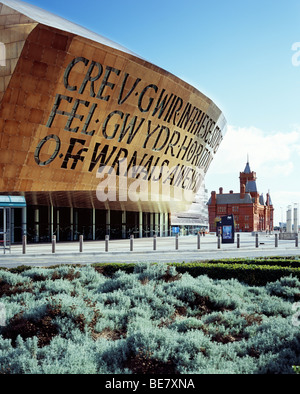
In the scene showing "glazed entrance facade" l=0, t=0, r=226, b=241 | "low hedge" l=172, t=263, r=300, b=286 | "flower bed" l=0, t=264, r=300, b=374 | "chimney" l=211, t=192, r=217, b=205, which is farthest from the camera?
"chimney" l=211, t=192, r=217, b=205

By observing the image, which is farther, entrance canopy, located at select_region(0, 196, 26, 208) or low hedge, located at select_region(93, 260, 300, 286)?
entrance canopy, located at select_region(0, 196, 26, 208)

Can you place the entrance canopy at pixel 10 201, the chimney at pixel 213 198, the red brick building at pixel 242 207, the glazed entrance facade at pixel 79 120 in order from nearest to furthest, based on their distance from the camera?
the glazed entrance facade at pixel 79 120, the entrance canopy at pixel 10 201, the red brick building at pixel 242 207, the chimney at pixel 213 198

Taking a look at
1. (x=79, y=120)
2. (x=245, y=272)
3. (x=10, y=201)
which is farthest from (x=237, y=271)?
(x=79, y=120)

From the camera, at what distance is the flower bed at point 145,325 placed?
216 inches

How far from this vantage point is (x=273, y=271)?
440 inches

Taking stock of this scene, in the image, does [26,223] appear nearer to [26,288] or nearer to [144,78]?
[144,78]

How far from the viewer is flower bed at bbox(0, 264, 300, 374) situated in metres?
5.48

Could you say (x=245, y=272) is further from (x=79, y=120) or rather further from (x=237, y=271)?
(x=79, y=120)

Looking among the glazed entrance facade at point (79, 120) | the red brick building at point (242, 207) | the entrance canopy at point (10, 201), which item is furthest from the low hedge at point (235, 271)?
the red brick building at point (242, 207)

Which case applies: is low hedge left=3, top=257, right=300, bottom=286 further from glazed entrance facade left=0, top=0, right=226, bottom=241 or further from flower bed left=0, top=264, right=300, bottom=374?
glazed entrance facade left=0, top=0, right=226, bottom=241

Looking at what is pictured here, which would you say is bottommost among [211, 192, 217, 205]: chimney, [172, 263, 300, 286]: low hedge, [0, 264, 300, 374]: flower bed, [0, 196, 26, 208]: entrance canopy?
[0, 264, 300, 374]: flower bed

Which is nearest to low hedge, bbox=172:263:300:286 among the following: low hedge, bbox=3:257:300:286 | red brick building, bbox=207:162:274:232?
low hedge, bbox=3:257:300:286

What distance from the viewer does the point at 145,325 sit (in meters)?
7.07

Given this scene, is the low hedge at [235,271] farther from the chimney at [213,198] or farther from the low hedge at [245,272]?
the chimney at [213,198]
